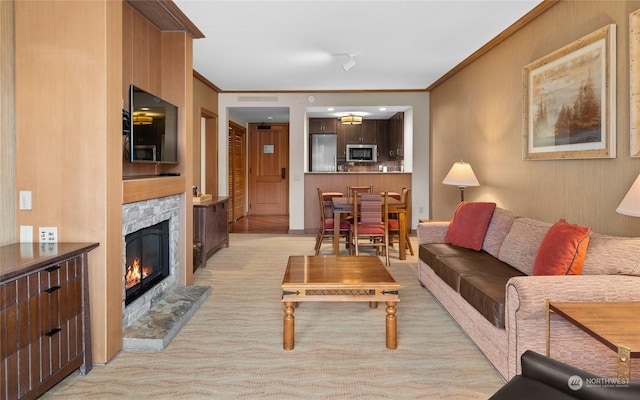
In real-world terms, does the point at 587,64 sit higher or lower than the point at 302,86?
lower

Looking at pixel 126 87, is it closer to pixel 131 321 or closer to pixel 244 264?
pixel 131 321

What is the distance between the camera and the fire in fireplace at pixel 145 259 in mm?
3268

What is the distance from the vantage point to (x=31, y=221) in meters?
2.63

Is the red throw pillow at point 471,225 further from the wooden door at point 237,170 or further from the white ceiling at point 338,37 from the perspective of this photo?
the wooden door at point 237,170

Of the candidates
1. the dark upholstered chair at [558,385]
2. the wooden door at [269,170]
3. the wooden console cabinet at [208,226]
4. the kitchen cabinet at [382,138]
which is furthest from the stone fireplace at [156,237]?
the wooden door at [269,170]

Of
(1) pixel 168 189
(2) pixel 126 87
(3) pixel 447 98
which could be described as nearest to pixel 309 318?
(1) pixel 168 189

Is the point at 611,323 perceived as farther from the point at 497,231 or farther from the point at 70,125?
the point at 70,125

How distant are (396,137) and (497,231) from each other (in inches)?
245

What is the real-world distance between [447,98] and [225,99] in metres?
3.91

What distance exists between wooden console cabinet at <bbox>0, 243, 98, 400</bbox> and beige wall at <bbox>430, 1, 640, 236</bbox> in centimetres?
342

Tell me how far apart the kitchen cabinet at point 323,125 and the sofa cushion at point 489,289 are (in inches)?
303

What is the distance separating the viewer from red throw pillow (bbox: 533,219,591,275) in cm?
261

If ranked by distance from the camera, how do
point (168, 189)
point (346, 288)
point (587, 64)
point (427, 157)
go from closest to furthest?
point (346, 288) < point (587, 64) < point (168, 189) < point (427, 157)

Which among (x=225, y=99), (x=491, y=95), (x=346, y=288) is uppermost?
(x=225, y=99)
